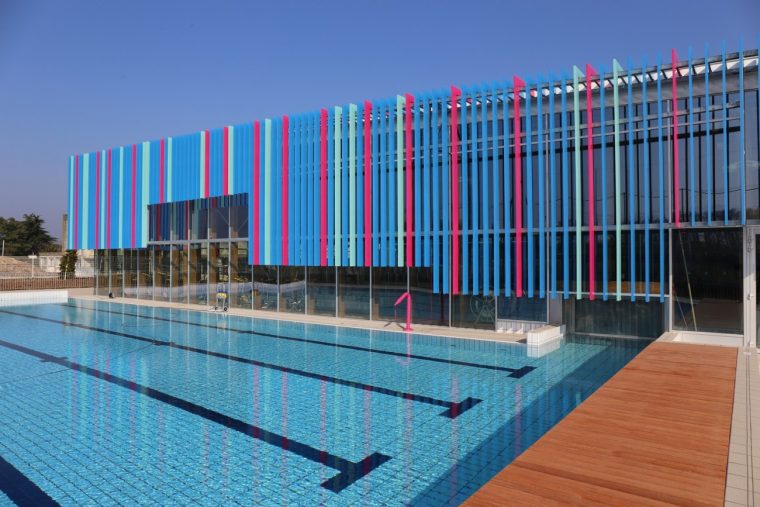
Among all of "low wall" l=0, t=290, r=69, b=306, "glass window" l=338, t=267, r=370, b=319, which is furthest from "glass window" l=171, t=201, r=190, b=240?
"glass window" l=338, t=267, r=370, b=319

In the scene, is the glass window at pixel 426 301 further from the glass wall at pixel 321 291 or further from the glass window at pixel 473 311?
the glass wall at pixel 321 291

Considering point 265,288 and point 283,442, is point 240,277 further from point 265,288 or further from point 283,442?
point 283,442

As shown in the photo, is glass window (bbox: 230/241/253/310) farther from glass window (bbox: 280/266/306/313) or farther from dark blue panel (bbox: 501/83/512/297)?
dark blue panel (bbox: 501/83/512/297)

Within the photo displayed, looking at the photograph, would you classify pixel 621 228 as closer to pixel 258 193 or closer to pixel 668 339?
pixel 668 339

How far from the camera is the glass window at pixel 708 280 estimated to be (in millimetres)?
10938

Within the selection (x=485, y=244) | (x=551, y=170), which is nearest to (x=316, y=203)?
(x=485, y=244)

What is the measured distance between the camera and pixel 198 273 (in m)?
21.8

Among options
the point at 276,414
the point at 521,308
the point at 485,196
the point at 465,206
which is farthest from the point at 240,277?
the point at 276,414

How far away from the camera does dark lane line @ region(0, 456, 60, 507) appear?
488 cm

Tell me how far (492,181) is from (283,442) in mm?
9287

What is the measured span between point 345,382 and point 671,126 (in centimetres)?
883

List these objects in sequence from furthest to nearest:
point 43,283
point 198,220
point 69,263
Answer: point 69,263
point 43,283
point 198,220

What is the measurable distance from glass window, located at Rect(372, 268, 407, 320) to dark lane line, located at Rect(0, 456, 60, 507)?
37.0 feet

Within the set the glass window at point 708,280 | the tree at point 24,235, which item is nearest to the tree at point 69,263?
the glass window at point 708,280
